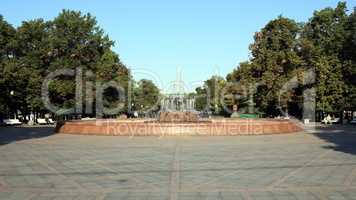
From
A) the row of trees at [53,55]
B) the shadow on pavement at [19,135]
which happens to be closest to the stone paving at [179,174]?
the shadow on pavement at [19,135]

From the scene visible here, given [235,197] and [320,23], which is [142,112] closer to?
[320,23]

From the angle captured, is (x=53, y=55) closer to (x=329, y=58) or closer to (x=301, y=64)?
(x=301, y=64)

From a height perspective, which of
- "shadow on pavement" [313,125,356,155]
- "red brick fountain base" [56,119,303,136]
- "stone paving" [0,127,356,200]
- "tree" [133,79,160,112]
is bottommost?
"stone paving" [0,127,356,200]

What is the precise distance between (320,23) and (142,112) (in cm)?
5635

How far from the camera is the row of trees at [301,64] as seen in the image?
6218 cm

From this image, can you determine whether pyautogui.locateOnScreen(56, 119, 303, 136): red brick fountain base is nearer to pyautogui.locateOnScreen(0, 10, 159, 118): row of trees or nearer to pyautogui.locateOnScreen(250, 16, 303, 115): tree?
pyautogui.locateOnScreen(0, 10, 159, 118): row of trees

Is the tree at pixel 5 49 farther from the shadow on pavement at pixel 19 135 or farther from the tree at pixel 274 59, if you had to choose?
the tree at pixel 274 59

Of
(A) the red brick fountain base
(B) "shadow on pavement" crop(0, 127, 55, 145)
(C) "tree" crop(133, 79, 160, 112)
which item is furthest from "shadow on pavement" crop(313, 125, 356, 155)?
(C) "tree" crop(133, 79, 160, 112)

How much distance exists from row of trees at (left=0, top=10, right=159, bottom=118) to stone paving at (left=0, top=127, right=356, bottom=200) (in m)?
36.0

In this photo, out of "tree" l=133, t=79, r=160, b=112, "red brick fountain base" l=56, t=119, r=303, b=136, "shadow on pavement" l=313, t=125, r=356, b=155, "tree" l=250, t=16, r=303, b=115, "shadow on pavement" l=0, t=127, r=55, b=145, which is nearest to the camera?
"shadow on pavement" l=313, t=125, r=356, b=155

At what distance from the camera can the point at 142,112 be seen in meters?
117

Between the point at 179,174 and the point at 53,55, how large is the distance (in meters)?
48.6

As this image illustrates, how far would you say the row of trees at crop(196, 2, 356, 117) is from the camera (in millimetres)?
62178

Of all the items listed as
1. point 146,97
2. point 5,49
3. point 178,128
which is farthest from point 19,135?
point 146,97
